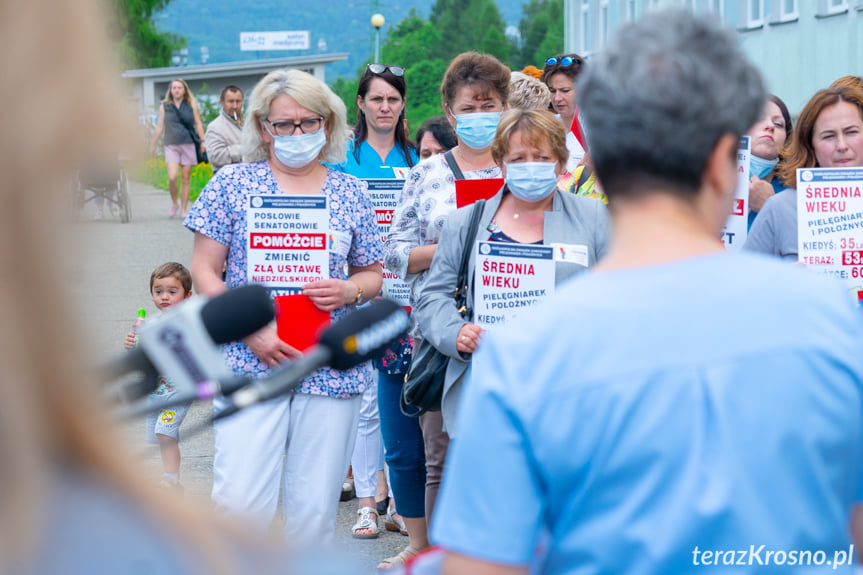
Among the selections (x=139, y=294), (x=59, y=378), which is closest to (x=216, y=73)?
(x=139, y=294)

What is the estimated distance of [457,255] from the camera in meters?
4.76

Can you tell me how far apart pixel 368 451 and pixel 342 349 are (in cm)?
482

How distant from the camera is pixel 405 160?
23.7 feet

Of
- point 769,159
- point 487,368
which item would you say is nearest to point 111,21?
point 487,368

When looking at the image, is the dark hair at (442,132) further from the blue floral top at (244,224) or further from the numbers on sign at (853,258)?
the numbers on sign at (853,258)

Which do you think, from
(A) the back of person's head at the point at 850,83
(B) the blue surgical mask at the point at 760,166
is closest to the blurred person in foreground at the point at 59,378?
(A) the back of person's head at the point at 850,83

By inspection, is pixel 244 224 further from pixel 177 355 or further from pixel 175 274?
pixel 177 355

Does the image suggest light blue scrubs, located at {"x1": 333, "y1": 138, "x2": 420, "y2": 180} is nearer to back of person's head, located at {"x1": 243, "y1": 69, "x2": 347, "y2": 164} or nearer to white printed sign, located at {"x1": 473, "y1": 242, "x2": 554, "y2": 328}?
back of person's head, located at {"x1": 243, "y1": 69, "x2": 347, "y2": 164}

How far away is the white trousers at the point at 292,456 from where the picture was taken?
4.58m

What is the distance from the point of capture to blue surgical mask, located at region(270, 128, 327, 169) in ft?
15.9

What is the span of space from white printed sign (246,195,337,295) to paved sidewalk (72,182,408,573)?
0.56 m

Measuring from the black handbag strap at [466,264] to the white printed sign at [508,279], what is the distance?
0.10 meters

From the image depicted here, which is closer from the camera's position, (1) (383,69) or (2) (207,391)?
(2) (207,391)

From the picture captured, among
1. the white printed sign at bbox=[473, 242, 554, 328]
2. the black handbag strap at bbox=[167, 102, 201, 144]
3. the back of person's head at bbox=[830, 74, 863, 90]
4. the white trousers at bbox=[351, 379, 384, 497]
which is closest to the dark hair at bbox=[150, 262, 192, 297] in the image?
the white trousers at bbox=[351, 379, 384, 497]
